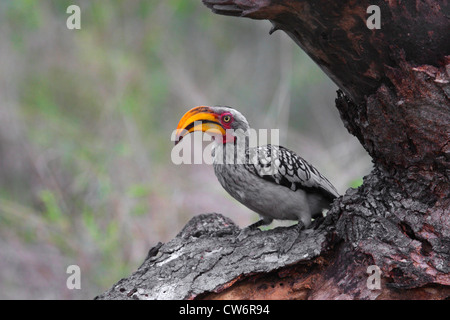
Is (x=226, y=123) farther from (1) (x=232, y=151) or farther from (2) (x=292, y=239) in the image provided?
(2) (x=292, y=239)

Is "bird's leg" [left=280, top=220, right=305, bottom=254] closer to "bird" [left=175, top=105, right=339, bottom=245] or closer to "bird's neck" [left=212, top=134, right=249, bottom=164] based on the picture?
"bird" [left=175, top=105, right=339, bottom=245]

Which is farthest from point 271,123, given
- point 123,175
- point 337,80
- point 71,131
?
point 337,80

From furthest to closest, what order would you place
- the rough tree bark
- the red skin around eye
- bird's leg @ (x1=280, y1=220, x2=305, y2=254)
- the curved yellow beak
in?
the red skin around eye → the curved yellow beak → bird's leg @ (x1=280, y1=220, x2=305, y2=254) → the rough tree bark

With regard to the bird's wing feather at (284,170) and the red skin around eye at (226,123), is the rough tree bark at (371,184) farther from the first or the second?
the red skin around eye at (226,123)

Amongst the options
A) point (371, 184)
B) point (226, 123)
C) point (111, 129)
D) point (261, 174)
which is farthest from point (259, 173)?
point (111, 129)

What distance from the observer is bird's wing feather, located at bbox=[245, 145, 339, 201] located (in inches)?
139

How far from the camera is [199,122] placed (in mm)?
3348

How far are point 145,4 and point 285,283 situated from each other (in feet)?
20.5

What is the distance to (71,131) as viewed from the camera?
6578 millimetres

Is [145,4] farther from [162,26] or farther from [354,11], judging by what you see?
[354,11]

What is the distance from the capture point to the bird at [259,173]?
3.50 m

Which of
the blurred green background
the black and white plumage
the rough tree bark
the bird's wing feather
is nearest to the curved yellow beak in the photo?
the black and white plumage

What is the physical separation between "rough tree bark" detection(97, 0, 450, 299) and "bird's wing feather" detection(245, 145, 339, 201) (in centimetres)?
60

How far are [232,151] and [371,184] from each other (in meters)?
1.06
